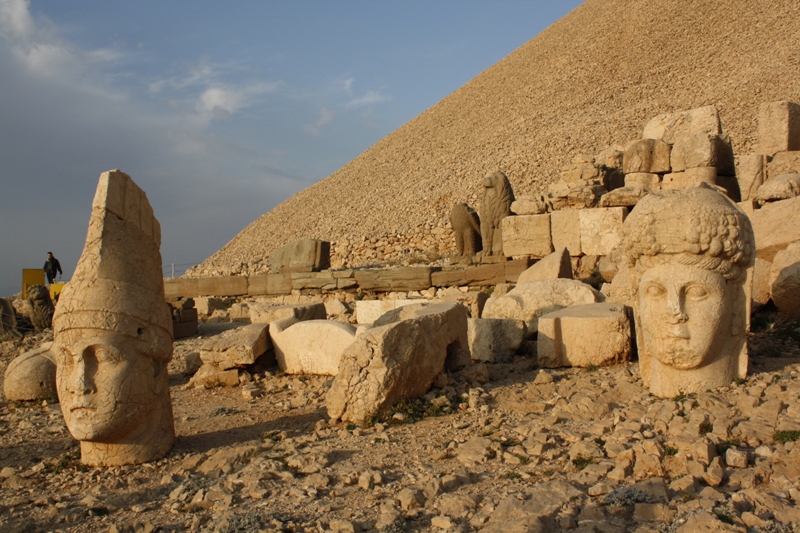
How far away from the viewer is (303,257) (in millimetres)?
14469

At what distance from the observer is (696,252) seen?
203 inches

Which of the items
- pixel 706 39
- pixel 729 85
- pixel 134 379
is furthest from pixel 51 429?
pixel 706 39

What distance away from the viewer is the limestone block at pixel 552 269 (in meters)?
9.61

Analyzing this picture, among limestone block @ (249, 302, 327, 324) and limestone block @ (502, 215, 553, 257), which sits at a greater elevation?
limestone block @ (502, 215, 553, 257)

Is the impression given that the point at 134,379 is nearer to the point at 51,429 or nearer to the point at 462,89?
the point at 51,429

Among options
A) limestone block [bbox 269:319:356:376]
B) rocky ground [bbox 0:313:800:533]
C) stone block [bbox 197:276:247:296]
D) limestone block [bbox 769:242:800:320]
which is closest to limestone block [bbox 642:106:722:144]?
limestone block [bbox 769:242:800:320]

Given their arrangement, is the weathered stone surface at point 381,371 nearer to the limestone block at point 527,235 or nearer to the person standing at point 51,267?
the limestone block at point 527,235

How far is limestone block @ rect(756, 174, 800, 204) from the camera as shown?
1018 cm

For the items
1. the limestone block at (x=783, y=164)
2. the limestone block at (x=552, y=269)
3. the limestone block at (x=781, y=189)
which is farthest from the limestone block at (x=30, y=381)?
the limestone block at (x=783, y=164)

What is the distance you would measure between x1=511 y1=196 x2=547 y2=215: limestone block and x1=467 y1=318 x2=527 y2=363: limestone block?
18.4 feet

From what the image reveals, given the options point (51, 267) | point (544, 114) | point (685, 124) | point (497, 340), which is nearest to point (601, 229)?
point (685, 124)

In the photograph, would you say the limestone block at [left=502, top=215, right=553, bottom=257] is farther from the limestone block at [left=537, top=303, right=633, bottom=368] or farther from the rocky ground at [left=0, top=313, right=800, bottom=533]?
the rocky ground at [left=0, top=313, right=800, bottom=533]

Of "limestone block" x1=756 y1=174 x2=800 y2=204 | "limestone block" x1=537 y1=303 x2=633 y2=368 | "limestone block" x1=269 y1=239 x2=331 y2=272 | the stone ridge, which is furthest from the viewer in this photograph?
the stone ridge

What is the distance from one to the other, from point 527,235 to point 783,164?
4813mm
